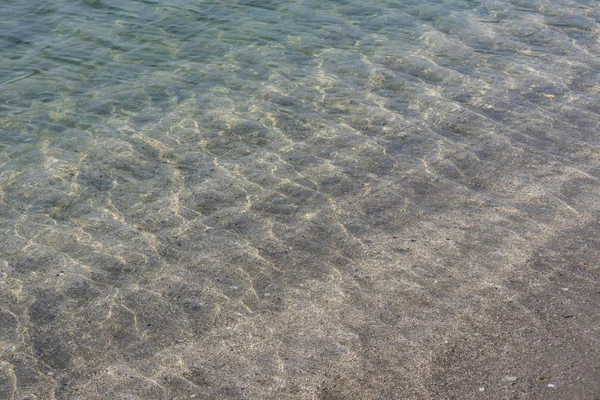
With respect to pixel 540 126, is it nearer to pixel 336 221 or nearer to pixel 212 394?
pixel 336 221

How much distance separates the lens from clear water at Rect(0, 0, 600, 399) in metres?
5.88

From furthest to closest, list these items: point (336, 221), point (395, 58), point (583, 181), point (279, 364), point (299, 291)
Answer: point (395, 58)
point (583, 181)
point (336, 221)
point (299, 291)
point (279, 364)

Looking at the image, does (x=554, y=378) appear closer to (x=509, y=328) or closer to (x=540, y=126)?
(x=509, y=328)

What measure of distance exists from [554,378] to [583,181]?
348 cm

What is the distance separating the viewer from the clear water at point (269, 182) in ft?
19.3

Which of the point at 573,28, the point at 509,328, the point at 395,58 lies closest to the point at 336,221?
the point at 509,328

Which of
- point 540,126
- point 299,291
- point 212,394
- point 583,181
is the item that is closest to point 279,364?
point 212,394

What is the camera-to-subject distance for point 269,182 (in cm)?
830

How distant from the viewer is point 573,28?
12797 millimetres

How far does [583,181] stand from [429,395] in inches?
157

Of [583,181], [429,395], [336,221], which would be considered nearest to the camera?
[429,395]

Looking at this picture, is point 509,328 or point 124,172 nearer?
point 509,328

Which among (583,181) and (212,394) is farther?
(583,181)

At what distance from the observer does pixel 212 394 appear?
5.36 meters
